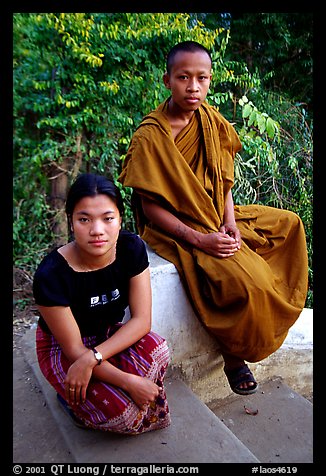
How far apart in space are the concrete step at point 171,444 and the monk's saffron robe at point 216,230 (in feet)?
1.40

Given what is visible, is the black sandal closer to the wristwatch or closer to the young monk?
the young monk

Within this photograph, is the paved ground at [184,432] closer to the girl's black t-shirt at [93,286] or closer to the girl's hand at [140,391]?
the girl's hand at [140,391]

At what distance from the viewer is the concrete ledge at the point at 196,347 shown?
6.00ft

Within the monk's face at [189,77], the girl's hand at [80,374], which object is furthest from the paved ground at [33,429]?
the monk's face at [189,77]

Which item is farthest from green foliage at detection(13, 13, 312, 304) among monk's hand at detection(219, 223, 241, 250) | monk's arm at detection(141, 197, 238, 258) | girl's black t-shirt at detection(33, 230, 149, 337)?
girl's black t-shirt at detection(33, 230, 149, 337)

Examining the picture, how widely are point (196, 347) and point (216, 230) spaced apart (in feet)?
2.05

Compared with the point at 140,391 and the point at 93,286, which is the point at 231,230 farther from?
the point at 140,391

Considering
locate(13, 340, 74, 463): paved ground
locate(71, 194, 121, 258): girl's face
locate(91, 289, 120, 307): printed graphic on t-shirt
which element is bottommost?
locate(13, 340, 74, 463): paved ground

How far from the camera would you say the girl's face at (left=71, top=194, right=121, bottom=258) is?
1340 millimetres

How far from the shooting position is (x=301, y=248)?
212 centimetres

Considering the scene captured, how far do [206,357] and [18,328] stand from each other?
60.2 inches

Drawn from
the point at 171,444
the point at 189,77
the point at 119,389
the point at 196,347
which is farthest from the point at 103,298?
the point at 189,77

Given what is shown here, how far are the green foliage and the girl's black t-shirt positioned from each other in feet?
7.02
